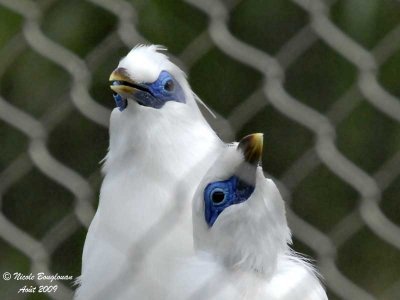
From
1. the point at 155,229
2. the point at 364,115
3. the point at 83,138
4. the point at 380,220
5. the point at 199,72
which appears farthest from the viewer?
the point at 83,138

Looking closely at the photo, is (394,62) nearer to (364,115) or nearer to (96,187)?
(364,115)

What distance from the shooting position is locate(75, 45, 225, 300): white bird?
2.03 metres

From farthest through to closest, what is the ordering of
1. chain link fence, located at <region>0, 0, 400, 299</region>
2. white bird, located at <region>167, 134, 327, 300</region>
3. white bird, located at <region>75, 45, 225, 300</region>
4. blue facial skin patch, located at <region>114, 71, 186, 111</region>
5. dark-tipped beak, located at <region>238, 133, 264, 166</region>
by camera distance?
1. chain link fence, located at <region>0, 0, 400, 299</region>
2. blue facial skin patch, located at <region>114, 71, 186, 111</region>
3. white bird, located at <region>75, 45, 225, 300</region>
4. white bird, located at <region>167, 134, 327, 300</region>
5. dark-tipped beak, located at <region>238, 133, 264, 166</region>

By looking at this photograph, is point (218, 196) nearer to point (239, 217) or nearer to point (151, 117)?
point (239, 217)

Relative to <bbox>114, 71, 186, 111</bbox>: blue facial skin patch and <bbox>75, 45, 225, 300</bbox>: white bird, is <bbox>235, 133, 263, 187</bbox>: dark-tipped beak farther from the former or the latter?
<bbox>114, 71, 186, 111</bbox>: blue facial skin patch

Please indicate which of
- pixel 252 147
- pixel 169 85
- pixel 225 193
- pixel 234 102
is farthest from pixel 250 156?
pixel 234 102

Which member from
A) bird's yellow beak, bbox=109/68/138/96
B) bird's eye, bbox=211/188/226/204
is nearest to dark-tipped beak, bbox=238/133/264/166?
bird's eye, bbox=211/188/226/204

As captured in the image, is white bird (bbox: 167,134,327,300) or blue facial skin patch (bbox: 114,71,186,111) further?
blue facial skin patch (bbox: 114,71,186,111)

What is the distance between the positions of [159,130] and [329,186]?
83cm

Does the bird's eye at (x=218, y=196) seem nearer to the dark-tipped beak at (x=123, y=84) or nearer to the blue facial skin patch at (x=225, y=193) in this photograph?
the blue facial skin patch at (x=225, y=193)

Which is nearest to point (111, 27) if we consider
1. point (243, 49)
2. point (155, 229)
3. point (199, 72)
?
point (199, 72)

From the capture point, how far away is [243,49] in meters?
1.31

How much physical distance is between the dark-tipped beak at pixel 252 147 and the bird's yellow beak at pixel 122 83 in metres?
0.40

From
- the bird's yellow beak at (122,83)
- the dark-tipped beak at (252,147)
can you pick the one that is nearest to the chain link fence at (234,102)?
the bird's yellow beak at (122,83)
